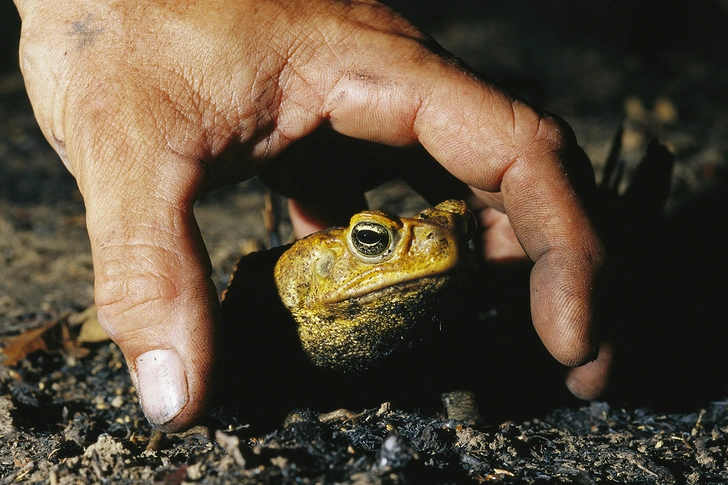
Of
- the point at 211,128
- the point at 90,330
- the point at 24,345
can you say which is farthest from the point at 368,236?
the point at 24,345

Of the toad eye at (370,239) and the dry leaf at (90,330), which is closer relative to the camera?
the toad eye at (370,239)

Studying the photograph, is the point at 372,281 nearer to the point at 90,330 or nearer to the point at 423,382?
the point at 423,382

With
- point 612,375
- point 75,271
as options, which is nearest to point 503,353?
point 612,375

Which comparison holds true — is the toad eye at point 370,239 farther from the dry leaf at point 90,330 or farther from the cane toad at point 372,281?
the dry leaf at point 90,330

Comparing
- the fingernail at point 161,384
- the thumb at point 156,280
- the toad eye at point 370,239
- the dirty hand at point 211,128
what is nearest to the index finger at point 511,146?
the dirty hand at point 211,128

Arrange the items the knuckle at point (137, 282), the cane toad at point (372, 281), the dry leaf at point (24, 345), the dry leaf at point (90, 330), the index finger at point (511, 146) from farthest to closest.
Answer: the dry leaf at point (90, 330), the dry leaf at point (24, 345), the index finger at point (511, 146), the cane toad at point (372, 281), the knuckle at point (137, 282)

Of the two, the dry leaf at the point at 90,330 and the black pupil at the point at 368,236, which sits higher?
→ the black pupil at the point at 368,236

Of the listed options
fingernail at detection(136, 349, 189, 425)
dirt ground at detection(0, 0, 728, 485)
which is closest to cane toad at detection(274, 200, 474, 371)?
dirt ground at detection(0, 0, 728, 485)

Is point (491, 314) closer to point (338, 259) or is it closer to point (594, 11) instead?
point (338, 259)
